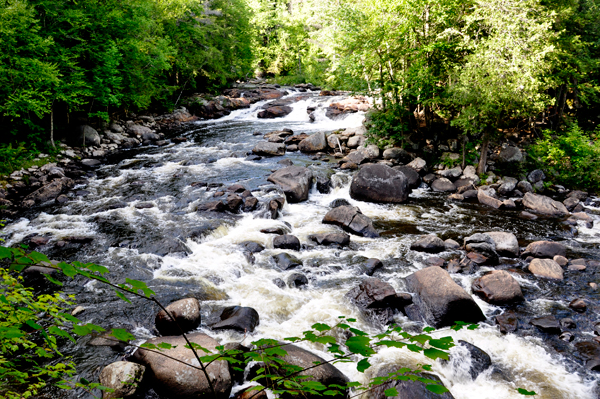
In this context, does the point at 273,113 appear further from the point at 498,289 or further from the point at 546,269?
the point at 498,289

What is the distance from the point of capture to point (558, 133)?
54.6ft

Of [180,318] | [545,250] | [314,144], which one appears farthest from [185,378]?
[314,144]

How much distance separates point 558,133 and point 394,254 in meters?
13.2

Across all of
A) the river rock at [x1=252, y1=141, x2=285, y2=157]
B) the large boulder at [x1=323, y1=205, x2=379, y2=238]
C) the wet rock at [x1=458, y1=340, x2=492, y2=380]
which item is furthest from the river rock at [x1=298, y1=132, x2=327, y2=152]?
the wet rock at [x1=458, y1=340, x2=492, y2=380]

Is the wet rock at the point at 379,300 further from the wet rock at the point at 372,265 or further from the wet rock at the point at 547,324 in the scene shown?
the wet rock at the point at 547,324

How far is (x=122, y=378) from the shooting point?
491 centimetres

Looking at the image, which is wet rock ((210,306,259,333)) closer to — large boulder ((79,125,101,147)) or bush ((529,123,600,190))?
bush ((529,123,600,190))

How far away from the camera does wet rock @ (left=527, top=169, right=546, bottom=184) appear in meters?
13.9

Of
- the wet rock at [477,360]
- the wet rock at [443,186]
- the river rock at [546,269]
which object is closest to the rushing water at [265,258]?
the wet rock at [477,360]

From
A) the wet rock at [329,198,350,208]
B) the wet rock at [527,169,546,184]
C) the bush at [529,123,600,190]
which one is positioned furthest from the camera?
the wet rock at [527,169,546,184]

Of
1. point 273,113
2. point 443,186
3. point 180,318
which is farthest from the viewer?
point 273,113

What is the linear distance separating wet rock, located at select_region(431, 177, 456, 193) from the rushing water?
1.68ft

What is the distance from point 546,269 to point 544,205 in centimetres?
459

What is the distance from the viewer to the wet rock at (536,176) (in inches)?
545
